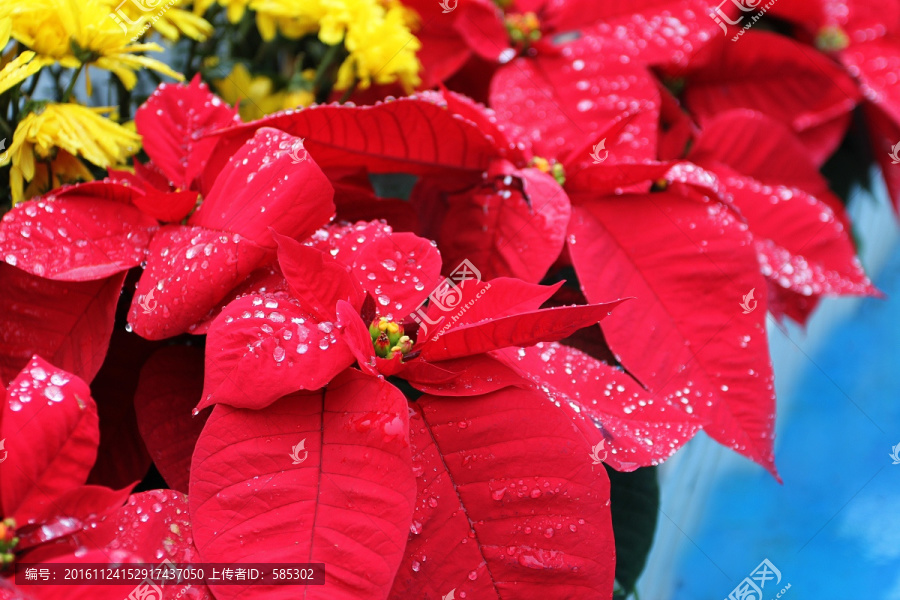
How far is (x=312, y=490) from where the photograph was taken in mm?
287

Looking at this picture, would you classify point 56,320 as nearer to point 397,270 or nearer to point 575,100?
point 397,270

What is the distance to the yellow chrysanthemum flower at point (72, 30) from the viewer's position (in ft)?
1.27

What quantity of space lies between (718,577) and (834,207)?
38 cm

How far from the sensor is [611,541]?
31 centimetres

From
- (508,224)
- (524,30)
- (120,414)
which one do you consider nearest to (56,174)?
(120,414)

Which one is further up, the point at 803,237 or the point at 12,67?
the point at 12,67

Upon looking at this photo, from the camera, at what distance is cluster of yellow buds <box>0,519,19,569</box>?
0.27 meters

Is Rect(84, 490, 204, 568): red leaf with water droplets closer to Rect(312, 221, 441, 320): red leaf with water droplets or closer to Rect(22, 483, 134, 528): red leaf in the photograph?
Rect(22, 483, 134, 528): red leaf

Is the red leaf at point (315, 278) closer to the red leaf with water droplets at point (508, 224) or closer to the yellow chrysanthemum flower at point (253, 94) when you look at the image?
the red leaf with water droplets at point (508, 224)

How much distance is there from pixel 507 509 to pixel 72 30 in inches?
13.2

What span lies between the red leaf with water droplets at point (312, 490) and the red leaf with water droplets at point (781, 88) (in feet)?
1.67

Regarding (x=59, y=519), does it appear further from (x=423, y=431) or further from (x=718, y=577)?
(x=718, y=577)

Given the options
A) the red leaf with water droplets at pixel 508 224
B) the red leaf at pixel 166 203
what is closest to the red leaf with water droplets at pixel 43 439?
the red leaf at pixel 166 203

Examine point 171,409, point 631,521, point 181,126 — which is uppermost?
point 181,126
